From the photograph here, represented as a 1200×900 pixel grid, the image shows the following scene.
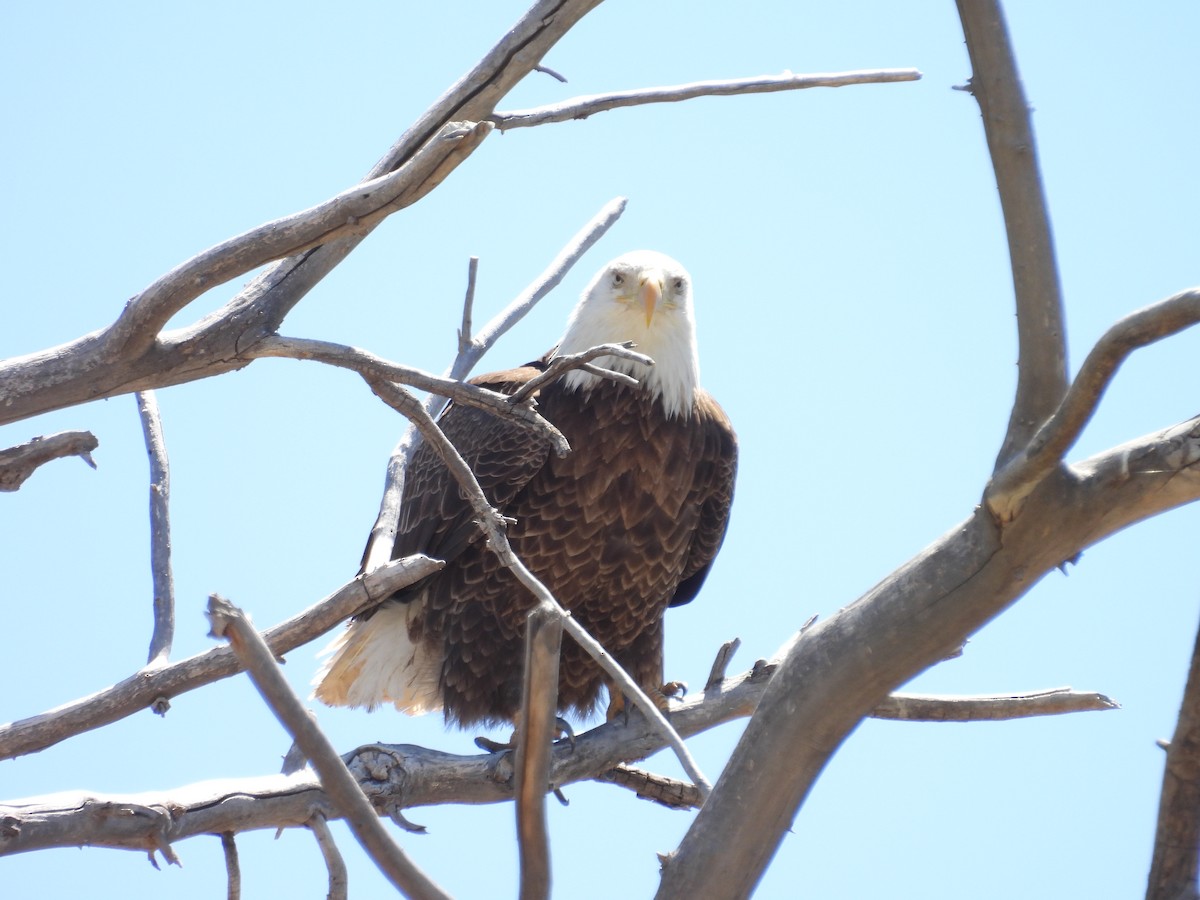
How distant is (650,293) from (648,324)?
0.14 m

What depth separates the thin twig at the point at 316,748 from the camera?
1.91m

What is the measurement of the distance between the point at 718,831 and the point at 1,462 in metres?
1.88

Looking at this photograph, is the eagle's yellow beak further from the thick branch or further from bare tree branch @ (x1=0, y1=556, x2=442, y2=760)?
the thick branch

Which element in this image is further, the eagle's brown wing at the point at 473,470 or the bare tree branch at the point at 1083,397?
the eagle's brown wing at the point at 473,470

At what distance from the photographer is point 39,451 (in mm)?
3186

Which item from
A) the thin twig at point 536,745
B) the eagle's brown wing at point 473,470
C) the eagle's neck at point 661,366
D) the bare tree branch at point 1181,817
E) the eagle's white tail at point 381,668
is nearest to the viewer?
the thin twig at point 536,745

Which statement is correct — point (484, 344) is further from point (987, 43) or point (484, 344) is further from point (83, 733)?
point (987, 43)

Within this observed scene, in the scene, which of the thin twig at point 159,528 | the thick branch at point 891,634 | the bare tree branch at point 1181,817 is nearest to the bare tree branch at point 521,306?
the thin twig at point 159,528

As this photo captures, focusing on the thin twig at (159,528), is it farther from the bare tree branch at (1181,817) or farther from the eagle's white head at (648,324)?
the bare tree branch at (1181,817)

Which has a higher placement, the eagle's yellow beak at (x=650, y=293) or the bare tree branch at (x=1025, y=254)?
the eagle's yellow beak at (x=650, y=293)

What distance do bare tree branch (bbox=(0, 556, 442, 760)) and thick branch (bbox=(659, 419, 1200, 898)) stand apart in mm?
1363

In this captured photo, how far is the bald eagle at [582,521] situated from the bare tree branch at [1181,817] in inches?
122

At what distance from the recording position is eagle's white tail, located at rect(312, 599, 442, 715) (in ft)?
18.6

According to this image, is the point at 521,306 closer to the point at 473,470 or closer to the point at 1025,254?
the point at 473,470
